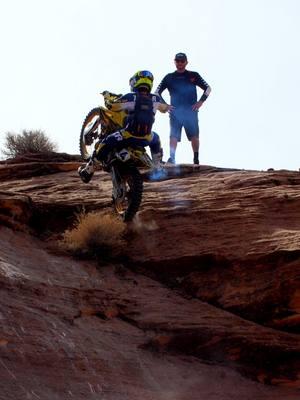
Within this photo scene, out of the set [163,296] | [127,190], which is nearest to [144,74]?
[127,190]

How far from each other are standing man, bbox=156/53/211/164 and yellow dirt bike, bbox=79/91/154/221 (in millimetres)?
2394

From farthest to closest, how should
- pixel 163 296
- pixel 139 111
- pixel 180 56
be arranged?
pixel 180 56 → pixel 139 111 → pixel 163 296

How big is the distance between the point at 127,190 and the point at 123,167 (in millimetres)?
335

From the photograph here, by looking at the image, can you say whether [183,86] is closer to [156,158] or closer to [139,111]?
[156,158]

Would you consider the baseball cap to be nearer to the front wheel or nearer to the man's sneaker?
the man's sneaker

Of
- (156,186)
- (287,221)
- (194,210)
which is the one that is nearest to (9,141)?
(156,186)

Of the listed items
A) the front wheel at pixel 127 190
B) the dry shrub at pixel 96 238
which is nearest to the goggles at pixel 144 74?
the front wheel at pixel 127 190

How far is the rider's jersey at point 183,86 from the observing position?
1488cm

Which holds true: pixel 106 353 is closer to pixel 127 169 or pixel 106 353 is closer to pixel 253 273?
pixel 253 273

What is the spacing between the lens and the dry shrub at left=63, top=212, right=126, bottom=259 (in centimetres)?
1095

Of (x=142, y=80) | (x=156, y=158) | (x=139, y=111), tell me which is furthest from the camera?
(x=156, y=158)

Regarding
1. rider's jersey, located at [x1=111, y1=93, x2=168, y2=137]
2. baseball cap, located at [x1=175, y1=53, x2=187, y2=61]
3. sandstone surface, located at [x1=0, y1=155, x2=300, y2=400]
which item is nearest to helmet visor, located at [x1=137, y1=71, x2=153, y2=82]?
rider's jersey, located at [x1=111, y1=93, x2=168, y2=137]

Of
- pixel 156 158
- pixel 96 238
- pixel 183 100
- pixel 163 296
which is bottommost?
pixel 163 296

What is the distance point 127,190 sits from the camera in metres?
11.9
